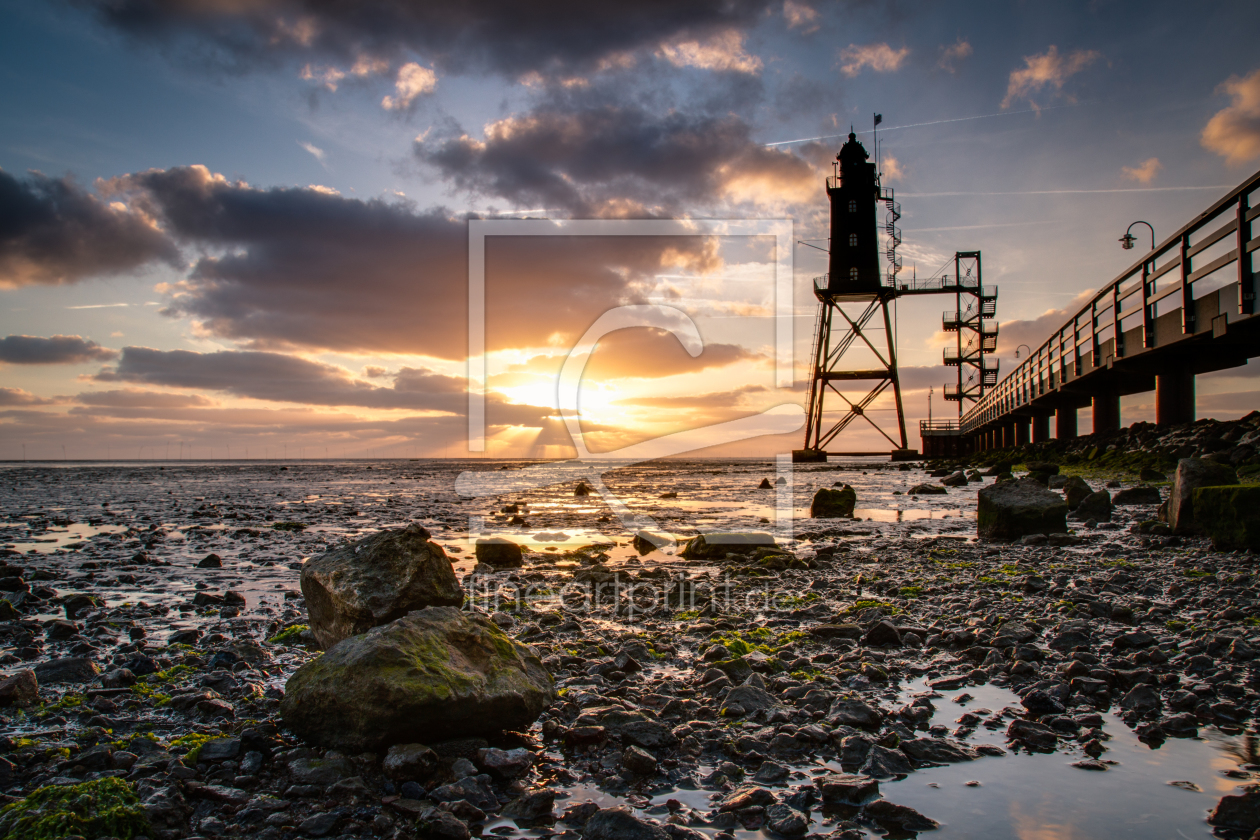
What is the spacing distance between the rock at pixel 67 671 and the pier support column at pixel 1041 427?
131 feet

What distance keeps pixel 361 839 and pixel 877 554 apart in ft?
23.4

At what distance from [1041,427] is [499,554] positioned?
36820 mm

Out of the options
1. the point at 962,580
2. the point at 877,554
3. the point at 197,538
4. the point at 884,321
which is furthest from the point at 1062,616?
the point at 884,321

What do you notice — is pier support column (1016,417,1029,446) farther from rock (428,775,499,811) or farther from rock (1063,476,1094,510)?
rock (428,775,499,811)

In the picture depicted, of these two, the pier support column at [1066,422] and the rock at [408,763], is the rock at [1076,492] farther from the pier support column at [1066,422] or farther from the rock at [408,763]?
the pier support column at [1066,422]

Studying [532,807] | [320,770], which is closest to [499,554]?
[320,770]

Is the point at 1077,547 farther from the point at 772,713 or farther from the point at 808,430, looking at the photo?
the point at 808,430

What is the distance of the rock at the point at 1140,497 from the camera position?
34.9ft

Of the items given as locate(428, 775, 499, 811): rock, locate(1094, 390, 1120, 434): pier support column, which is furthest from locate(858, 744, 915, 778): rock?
locate(1094, 390, 1120, 434): pier support column

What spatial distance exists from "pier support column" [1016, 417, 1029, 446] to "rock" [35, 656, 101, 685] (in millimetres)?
45277

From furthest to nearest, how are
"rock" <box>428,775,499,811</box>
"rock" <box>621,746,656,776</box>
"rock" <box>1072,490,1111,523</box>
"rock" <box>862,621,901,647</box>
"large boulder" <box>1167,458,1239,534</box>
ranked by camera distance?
"rock" <box>1072,490,1111,523</box>
"large boulder" <box>1167,458,1239,534</box>
"rock" <box>862,621,901,647</box>
"rock" <box>621,746,656,776</box>
"rock" <box>428,775,499,811</box>

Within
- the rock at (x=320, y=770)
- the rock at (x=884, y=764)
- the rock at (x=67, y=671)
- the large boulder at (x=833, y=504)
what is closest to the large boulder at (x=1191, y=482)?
the large boulder at (x=833, y=504)

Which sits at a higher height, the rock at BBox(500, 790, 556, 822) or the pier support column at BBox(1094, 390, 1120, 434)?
the pier support column at BBox(1094, 390, 1120, 434)

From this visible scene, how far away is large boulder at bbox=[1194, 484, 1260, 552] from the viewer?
6480 millimetres
